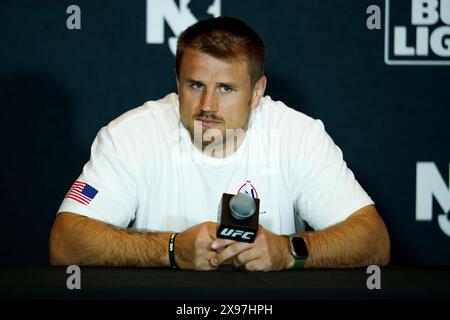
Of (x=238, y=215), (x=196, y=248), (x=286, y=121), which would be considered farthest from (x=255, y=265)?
(x=286, y=121)

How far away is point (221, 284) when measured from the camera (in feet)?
4.40

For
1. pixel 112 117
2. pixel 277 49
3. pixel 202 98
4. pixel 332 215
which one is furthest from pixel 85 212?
pixel 277 49

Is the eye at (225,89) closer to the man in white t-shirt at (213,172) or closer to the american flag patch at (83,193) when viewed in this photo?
the man in white t-shirt at (213,172)

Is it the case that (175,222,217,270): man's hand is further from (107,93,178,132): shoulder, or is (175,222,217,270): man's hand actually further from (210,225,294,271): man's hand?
(107,93,178,132): shoulder

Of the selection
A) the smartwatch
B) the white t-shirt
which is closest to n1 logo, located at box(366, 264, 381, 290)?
the smartwatch

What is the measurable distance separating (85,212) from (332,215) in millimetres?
638

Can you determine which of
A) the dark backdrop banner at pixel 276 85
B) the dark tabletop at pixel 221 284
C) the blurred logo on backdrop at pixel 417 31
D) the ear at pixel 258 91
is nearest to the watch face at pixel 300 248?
the dark tabletop at pixel 221 284

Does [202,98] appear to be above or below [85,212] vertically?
above

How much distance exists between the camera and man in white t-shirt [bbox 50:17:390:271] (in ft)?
5.89

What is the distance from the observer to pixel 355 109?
264cm

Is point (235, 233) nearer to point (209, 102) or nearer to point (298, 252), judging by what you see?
point (298, 252)

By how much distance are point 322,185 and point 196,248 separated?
1.70ft

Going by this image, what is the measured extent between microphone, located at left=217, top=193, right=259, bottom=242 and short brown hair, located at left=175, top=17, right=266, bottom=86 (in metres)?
0.61
